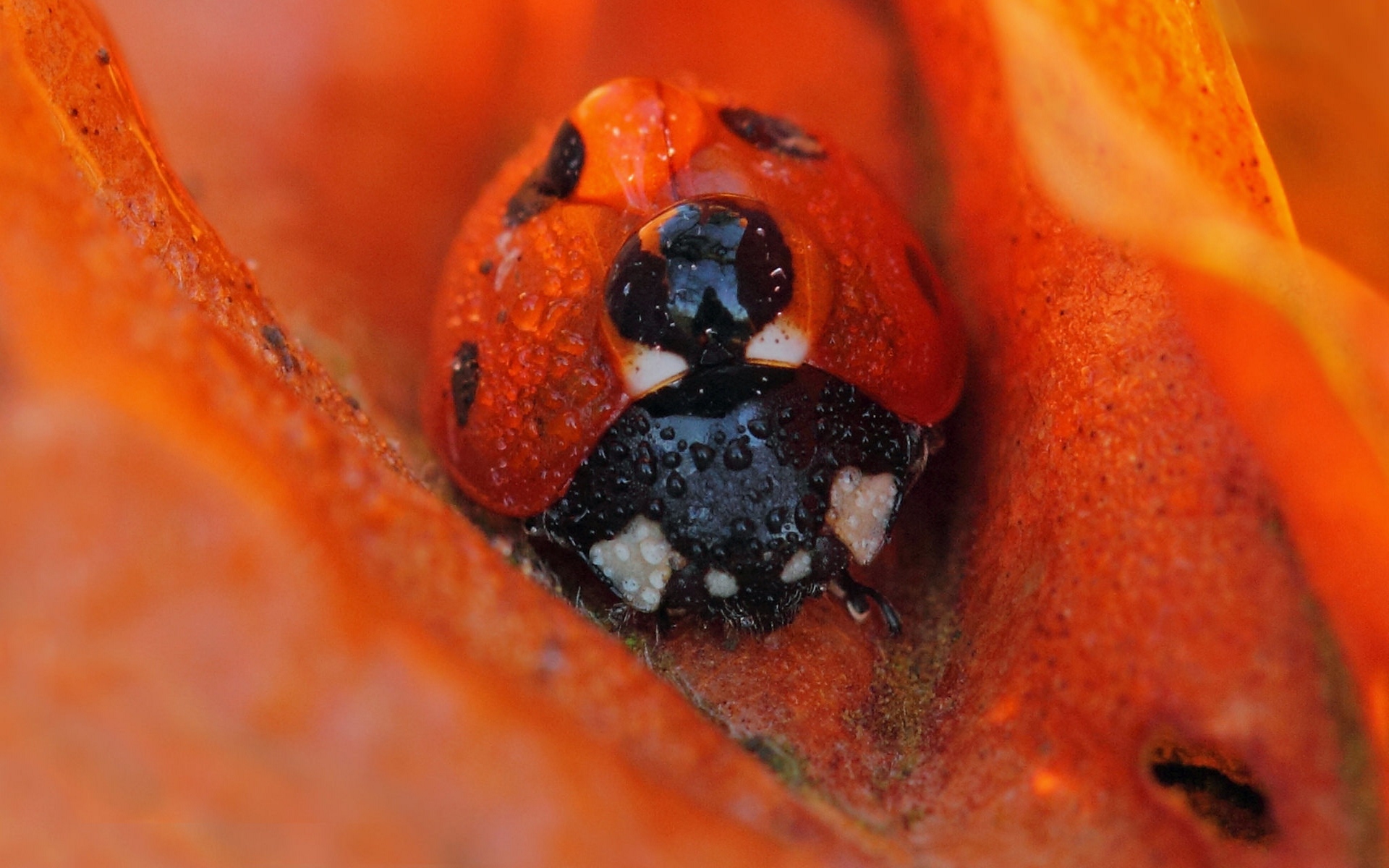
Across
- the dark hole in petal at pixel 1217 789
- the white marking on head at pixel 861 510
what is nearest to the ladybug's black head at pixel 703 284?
the white marking on head at pixel 861 510

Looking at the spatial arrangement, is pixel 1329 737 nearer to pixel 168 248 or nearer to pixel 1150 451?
pixel 1150 451

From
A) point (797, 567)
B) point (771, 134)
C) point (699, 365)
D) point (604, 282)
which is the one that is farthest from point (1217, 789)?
point (771, 134)

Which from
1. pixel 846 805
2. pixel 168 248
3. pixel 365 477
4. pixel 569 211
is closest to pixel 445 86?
pixel 569 211

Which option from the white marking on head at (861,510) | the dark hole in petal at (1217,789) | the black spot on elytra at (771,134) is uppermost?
the black spot on elytra at (771,134)

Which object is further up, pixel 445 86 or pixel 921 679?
pixel 445 86

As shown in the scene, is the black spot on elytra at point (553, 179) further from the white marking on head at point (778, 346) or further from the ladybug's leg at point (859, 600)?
the ladybug's leg at point (859, 600)
